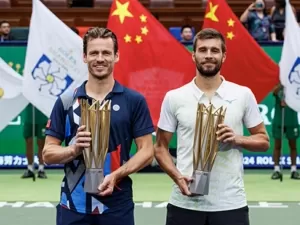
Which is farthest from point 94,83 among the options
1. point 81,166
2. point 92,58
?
point 81,166

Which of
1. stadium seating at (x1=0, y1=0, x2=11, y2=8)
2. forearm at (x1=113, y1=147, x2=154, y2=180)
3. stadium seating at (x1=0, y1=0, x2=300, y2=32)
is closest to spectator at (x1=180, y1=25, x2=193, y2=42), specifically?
stadium seating at (x1=0, y1=0, x2=300, y2=32)

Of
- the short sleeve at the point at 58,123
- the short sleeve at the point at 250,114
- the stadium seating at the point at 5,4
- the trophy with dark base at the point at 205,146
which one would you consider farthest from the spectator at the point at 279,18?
the short sleeve at the point at 58,123

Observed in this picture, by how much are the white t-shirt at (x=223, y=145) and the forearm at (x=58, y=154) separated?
753 millimetres

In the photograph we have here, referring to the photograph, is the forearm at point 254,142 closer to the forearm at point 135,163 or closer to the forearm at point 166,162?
the forearm at point 166,162

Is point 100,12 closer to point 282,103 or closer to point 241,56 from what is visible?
point 241,56

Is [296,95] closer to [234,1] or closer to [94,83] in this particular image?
[234,1]

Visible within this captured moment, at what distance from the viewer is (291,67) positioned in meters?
12.1

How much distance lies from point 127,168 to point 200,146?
1.35 ft

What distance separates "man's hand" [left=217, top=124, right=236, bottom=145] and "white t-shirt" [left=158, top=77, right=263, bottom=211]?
7.6 inches

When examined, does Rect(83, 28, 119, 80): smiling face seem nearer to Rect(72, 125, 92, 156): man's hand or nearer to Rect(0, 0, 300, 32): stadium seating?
Rect(72, 125, 92, 156): man's hand

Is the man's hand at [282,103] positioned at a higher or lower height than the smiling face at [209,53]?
lower

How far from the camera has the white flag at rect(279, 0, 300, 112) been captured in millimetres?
12125

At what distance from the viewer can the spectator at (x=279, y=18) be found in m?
15.3

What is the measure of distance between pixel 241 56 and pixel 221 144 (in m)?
7.68
